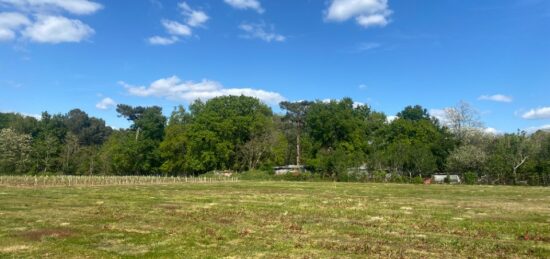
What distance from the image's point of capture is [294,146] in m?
119

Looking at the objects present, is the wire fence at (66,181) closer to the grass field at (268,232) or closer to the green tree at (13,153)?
the grass field at (268,232)

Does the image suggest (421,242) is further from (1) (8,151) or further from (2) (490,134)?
(1) (8,151)

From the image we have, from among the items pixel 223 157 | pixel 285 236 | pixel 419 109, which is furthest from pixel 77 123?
pixel 285 236

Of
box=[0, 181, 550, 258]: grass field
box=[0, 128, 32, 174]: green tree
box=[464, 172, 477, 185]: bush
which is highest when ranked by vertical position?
box=[0, 128, 32, 174]: green tree

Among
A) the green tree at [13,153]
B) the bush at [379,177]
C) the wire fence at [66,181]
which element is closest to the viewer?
the wire fence at [66,181]

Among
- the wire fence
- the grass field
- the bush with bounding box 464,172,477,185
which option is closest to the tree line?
the bush with bounding box 464,172,477,185

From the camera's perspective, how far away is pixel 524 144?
81625 millimetres

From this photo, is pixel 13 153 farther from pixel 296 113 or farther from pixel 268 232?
pixel 268 232

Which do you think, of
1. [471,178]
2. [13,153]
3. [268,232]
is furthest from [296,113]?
[268,232]

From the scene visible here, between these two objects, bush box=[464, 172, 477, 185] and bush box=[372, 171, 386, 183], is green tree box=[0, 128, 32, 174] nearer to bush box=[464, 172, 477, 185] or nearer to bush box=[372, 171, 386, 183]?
bush box=[372, 171, 386, 183]

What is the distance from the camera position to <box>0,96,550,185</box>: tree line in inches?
3312

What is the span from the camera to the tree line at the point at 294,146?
84125 millimetres

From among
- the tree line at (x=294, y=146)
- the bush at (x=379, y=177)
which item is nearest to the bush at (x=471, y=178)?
the tree line at (x=294, y=146)

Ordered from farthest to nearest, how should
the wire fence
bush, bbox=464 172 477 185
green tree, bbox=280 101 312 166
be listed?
1. green tree, bbox=280 101 312 166
2. bush, bbox=464 172 477 185
3. the wire fence
